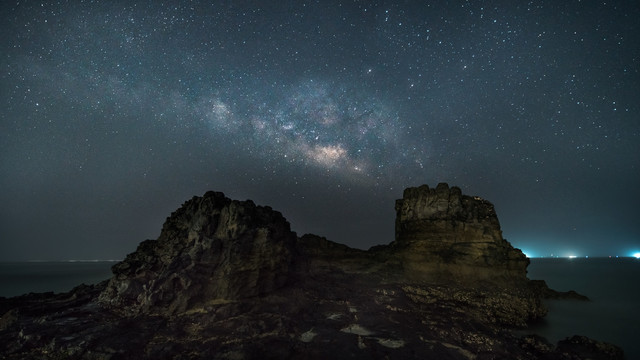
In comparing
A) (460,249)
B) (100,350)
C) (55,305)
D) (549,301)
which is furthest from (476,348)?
(549,301)

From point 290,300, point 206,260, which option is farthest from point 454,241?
point 206,260

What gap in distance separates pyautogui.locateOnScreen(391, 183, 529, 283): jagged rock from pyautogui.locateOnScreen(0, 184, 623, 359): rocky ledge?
0.11 m

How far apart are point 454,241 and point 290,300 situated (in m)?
17.6

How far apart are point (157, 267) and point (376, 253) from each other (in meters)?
21.7

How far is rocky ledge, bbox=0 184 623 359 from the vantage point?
13977mm

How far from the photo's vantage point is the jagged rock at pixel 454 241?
26234 millimetres

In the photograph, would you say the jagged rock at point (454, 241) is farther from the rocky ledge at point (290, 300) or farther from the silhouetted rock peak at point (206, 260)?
the silhouetted rock peak at point (206, 260)

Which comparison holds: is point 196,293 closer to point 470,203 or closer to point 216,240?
point 216,240

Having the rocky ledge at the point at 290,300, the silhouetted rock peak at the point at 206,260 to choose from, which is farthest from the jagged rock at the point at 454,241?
the silhouetted rock peak at the point at 206,260

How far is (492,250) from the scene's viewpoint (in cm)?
2644

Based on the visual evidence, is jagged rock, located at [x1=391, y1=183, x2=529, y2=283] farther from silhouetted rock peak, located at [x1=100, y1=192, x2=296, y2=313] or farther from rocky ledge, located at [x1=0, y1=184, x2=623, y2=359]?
silhouetted rock peak, located at [x1=100, y1=192, x2=296, y2=313]

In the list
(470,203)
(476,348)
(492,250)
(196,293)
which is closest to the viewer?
(476,348)

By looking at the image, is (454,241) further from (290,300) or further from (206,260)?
(206,260)

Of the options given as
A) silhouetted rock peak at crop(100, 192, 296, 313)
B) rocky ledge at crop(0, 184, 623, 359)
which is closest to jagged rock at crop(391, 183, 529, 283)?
rocky ledge at crop(0, 184, 623, 359)
